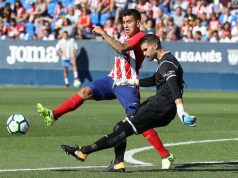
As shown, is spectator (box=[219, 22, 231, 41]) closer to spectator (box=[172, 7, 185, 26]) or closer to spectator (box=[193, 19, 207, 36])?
spectator (box=[193, 19, 207, 36])

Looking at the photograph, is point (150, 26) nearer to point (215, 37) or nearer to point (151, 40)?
point (215, 37)

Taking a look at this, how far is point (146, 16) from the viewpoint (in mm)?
34625

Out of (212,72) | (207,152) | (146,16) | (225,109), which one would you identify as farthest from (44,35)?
(207,152)

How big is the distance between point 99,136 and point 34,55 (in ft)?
64.2

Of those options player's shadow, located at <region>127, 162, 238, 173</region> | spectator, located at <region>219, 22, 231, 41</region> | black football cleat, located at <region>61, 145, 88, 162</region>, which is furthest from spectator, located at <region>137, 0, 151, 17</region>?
black football cleat, located at <region>61, 145, 88, 162</region>

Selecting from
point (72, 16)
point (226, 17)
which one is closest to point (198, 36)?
point (226, 17)

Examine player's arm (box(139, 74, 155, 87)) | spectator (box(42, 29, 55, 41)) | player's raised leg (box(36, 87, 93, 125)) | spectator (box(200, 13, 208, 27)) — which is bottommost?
spectator (box(42, 29, 55, 41))

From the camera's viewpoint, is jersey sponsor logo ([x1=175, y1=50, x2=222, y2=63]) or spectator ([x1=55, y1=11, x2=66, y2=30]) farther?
spectator ([x1=55, y1=11, x2=66, y2=30])

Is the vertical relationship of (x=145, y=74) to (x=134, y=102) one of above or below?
below

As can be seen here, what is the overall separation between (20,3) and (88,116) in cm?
1939

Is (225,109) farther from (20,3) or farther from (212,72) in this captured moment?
(20,3)

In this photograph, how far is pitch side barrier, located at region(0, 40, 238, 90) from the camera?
105 feet

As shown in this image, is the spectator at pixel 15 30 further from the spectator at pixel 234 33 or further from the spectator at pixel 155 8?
the spectator at pixel 234 33

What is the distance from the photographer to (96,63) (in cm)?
3450
